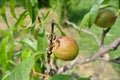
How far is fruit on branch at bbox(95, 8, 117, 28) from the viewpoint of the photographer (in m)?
0.87

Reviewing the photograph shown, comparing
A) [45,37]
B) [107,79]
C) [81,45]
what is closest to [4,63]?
[45,37]

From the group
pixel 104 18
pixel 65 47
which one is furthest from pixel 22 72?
pixel 104 18

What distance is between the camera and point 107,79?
3.49 m

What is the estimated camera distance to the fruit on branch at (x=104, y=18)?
869 millimetres

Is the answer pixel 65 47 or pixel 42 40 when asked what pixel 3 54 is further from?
pixel 65 47

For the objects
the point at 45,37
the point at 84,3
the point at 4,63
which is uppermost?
the point at 45,37

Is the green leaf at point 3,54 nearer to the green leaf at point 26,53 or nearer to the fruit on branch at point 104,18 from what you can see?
the green leaf at point 26,53

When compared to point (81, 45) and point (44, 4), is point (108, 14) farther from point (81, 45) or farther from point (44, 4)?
point (44, 4)

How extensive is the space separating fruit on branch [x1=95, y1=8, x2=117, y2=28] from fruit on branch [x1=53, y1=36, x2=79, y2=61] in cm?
13

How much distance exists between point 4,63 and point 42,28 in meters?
0.23

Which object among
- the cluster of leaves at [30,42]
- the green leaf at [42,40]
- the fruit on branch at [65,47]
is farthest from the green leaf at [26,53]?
the fruit on branch at [65,47]

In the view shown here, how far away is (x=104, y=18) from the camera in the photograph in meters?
0.87

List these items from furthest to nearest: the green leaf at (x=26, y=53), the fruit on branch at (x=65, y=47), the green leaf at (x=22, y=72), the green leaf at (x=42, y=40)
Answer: the green leaf at (x=26, y=53) → the green leaf at (x=42, y=40) → the fruit on branch at (x=65, y=47) → the green leaf at (x=22, y=72)

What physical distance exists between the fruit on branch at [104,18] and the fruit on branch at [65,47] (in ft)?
0.44
